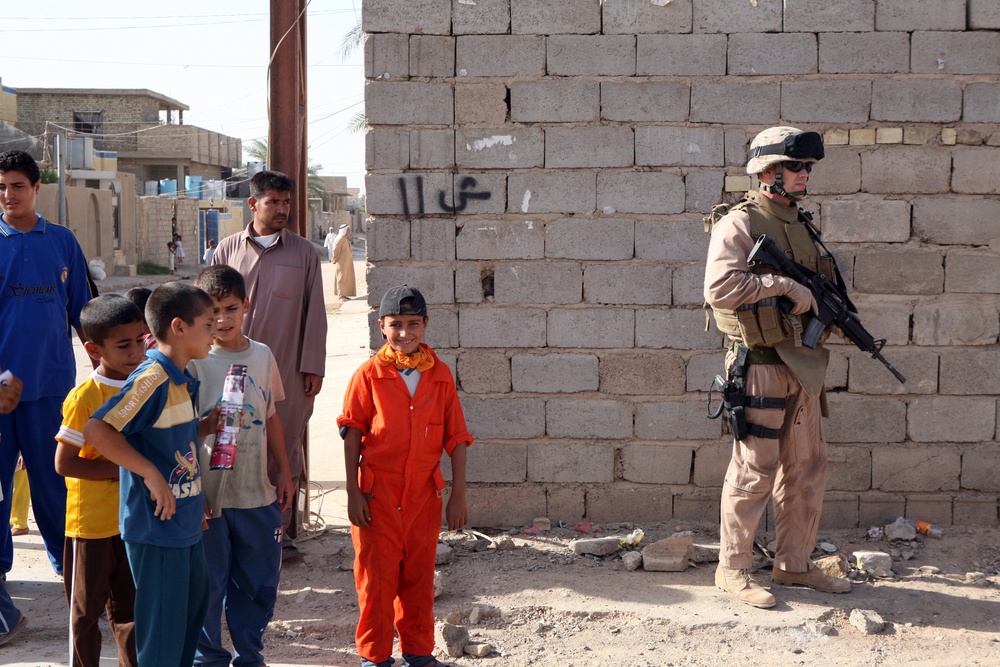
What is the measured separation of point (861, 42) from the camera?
4.93 metres

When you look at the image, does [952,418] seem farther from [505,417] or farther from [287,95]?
[287,95]

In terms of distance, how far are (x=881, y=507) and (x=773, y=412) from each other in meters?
1.40

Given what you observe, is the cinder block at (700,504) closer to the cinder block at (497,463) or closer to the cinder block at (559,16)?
the cinder block at (497,463)

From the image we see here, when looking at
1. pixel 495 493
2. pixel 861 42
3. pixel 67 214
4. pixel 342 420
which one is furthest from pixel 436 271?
pixel 67 214

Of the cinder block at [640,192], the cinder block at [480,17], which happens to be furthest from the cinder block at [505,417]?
the cinder block at [480,17]

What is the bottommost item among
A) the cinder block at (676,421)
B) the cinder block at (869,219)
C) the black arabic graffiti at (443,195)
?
the cinder block at (676,421)

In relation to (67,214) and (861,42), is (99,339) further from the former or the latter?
(67,214)

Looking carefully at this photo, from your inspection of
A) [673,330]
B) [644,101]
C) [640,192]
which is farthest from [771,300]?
[644,101]

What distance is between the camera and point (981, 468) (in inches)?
200

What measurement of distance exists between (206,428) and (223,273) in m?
0.56

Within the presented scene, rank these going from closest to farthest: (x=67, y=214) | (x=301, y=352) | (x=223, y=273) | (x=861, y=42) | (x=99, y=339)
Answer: (x=99, y=339), (x=223, y=273), (x=301, y=352), (x=861, y=42), (x=67, y=214)

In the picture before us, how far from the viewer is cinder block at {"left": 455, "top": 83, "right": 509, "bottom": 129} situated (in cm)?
502

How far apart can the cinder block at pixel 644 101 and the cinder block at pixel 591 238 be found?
1.82 feet

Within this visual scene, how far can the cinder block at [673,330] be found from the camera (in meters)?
5.06
